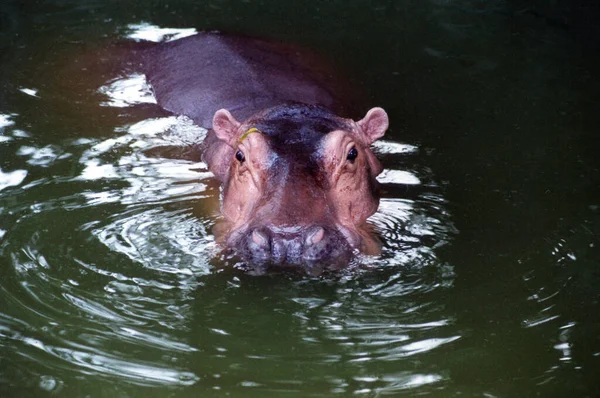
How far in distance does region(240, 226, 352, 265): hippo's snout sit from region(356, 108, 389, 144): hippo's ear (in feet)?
5.19

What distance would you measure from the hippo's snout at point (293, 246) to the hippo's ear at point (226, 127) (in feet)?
4.91

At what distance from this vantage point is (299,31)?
10.2 m

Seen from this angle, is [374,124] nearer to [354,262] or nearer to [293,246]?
[354,262]

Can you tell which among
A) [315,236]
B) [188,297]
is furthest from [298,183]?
[188,297]

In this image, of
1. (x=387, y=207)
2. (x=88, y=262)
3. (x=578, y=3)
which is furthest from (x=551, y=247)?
(x=578, y=3)

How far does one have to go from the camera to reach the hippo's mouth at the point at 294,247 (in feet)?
17.2

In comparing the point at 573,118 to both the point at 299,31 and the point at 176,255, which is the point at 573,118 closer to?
the point at 299,31

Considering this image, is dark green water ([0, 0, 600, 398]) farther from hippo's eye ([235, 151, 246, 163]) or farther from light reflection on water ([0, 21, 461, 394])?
hippo's eye ([235, 151, 246, 163])

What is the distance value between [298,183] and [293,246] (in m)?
Result: 0.58

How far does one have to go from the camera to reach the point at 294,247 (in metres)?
5.25

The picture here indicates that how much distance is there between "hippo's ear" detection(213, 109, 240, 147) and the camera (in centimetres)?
672

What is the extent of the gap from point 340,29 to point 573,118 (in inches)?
121

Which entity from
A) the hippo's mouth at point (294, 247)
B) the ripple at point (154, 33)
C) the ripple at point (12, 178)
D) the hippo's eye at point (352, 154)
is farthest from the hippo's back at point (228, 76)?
the hippo's mouth at point (294, 247)

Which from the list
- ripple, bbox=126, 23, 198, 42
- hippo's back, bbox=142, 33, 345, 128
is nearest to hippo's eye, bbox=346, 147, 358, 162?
hippo's back, bbox=142, 33, 345, 128
